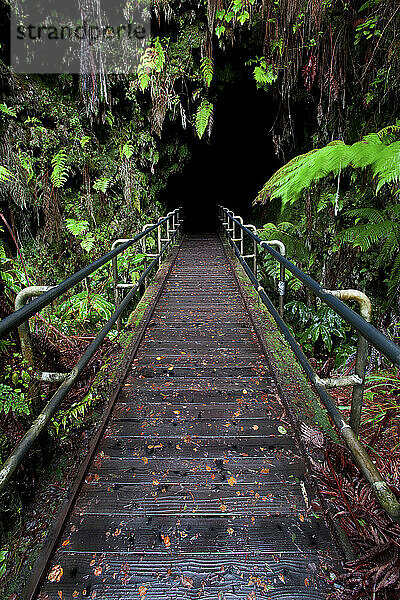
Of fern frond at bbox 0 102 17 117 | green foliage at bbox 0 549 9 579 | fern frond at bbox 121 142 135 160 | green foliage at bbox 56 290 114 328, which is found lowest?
green foliage at bbox 0 549 9 579

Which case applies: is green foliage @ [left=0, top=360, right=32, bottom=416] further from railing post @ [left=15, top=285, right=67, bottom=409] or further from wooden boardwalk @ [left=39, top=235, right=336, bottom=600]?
wooden boardwalk @ [left=39, top=235, right=336, bottom=600]

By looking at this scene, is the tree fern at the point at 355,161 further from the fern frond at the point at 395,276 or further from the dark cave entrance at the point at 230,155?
the dark cave entrance at the point at 230,155

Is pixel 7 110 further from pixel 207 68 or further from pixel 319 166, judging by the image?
pixel 319 166

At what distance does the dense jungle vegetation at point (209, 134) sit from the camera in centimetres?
318

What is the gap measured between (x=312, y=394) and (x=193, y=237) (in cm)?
→ 912

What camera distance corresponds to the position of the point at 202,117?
766 cm

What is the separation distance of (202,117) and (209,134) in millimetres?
361

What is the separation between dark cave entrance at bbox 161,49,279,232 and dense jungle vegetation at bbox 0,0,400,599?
11cm

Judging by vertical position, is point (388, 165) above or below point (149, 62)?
below

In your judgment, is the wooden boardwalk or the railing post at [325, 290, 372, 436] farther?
the railing post at [325, 290, 372, 436]

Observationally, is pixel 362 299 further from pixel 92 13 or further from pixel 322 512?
pixel 92 13

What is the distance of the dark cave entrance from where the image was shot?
29.5 ft

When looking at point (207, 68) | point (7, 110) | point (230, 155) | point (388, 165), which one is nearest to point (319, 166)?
point (388, 165)

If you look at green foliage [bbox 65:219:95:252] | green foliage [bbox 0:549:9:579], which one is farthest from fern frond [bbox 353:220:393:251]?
green foliage [bbox 65:219:95:252]
